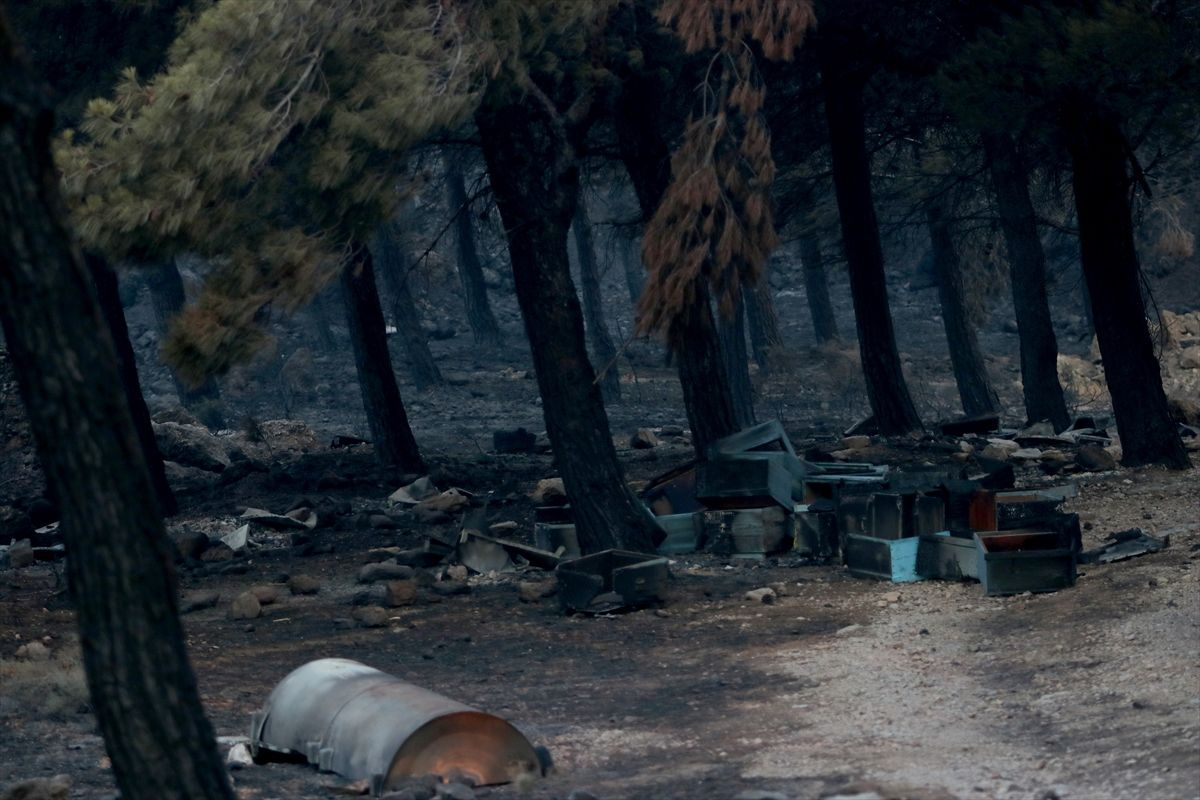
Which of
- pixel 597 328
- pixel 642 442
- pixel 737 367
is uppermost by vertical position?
pixel 597 328

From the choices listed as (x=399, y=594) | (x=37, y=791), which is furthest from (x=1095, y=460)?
(x=37, y=791)

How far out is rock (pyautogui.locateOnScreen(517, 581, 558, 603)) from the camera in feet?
35.6

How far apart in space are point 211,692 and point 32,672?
3.49 ft

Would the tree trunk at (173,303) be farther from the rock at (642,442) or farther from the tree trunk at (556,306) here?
the tree trunk at (556,306)

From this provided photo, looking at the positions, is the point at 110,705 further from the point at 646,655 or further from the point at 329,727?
the point at 646,655

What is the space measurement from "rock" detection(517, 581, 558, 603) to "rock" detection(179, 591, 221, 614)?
225cm

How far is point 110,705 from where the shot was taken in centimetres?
440

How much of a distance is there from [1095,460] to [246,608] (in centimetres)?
802

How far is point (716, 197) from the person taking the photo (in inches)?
428

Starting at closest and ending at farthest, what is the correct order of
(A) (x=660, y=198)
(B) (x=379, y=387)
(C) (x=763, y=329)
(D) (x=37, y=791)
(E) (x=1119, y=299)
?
1. (D) (x=37, y=791)
2. (E) (x=1119, y=299)
3. (A) (x=660, y=198)
4. (B) (x=379, y=387)
5. (C) (x=763, y=329)

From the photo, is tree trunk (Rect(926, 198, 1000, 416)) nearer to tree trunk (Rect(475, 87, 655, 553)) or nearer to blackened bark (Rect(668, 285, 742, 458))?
blackened bark (Rect(668, 285, 742, 458))

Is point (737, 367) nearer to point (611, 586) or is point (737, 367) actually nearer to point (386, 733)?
point (611, 586)

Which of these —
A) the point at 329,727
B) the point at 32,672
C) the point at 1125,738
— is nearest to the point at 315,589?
the point at 32,672

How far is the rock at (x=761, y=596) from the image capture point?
1031cm
